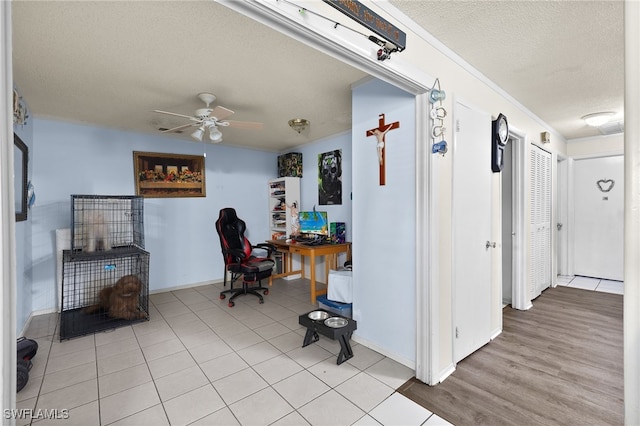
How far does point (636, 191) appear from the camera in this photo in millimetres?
690

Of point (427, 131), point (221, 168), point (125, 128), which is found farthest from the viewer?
point (221, 168)

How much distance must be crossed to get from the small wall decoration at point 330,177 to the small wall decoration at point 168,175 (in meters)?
1.96

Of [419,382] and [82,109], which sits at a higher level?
[82,109]

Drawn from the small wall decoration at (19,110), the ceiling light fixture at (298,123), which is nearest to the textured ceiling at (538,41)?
the ceiling light fixture at (298,123)

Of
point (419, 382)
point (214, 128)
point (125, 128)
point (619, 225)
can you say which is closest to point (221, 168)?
point (125, 128)

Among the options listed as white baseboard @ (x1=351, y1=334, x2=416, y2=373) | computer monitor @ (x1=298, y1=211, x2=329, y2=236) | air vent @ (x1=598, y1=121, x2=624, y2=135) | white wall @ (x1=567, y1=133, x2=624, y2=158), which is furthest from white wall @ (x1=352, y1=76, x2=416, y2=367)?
white wall @ (x1=567, y1=133, x2=624, y2=158)

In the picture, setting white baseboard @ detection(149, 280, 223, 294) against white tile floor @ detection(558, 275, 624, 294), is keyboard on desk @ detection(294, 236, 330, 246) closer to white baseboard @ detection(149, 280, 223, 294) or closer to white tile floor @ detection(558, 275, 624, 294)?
white baseboard @ detection(149, 280, 223, 294)

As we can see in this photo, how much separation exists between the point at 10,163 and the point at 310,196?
171 inches

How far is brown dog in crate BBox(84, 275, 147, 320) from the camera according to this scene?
315 cm

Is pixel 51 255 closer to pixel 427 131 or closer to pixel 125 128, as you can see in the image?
pixel 125 128

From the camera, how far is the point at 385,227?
234 centimetres

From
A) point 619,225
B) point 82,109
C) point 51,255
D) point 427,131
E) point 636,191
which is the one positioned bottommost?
point 51,255

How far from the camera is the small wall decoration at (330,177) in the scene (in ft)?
14.6

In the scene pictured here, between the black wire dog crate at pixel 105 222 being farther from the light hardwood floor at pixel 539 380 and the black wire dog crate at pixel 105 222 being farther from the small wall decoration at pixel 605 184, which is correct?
the small wall decoration at pixel 605 184
